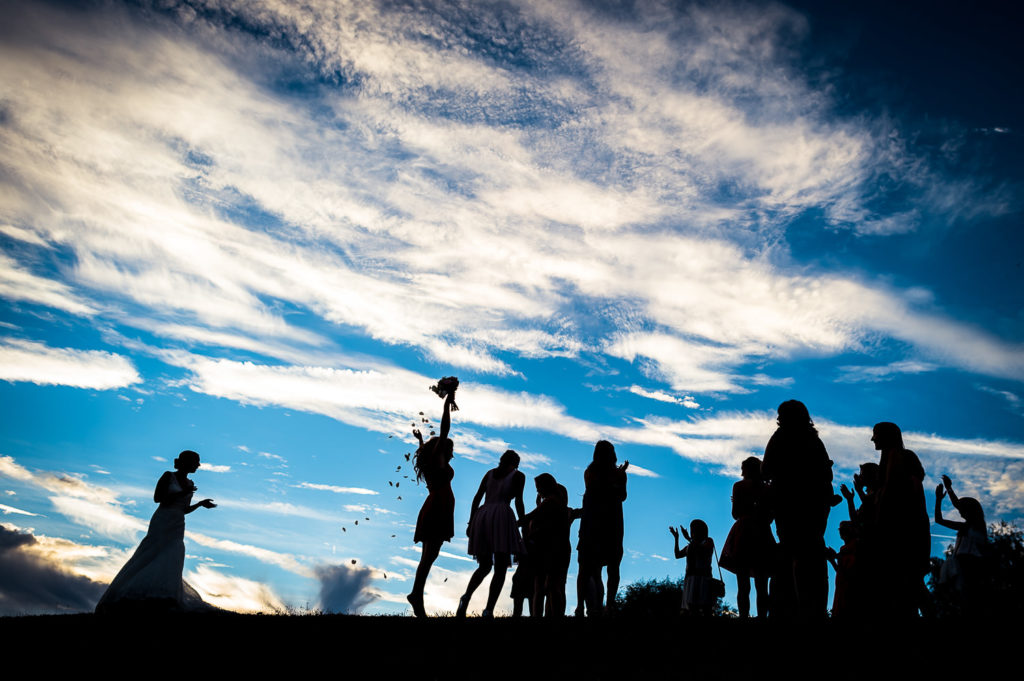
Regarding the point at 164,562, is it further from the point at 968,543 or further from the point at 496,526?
the point at 968,543

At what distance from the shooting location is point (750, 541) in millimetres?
10438

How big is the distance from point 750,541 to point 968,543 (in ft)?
12.0

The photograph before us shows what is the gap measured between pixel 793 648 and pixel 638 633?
61.9 inches

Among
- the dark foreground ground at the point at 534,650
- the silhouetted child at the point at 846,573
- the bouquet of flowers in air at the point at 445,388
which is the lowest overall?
the dark foreground ground at the point at 534,650

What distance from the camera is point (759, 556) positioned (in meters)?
10.4

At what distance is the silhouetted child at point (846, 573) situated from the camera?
8.91 metres

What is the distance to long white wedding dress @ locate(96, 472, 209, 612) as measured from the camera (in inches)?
447

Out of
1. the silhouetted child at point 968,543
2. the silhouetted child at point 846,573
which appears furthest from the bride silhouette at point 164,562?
the silhouetted child at point 968,543

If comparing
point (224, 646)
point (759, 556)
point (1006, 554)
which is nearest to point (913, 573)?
point (759, 556)

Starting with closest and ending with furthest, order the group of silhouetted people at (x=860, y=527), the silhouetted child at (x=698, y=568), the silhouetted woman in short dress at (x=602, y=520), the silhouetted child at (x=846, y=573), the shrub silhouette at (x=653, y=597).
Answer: the group of silhouetted people at (x=860, y=527)
the silhouetted child at (x=846, y=573)
the silhouetted woman in short dress at (x=602, y=520)
the silhouetted child at (x=698, y=568)
the shrub silhouette at (x=653, y=597)

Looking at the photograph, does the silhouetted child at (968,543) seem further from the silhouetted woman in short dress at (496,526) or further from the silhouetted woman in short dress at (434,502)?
the silhouetted woman in short dress at (434,502)

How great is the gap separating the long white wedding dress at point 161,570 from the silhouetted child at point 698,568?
8462mm

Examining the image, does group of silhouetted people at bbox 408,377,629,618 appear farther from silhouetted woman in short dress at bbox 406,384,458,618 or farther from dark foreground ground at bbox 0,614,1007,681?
dark foreground ground at bbox 0,614,1007,681

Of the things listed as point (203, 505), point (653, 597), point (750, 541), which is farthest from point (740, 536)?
point (653, 597)
